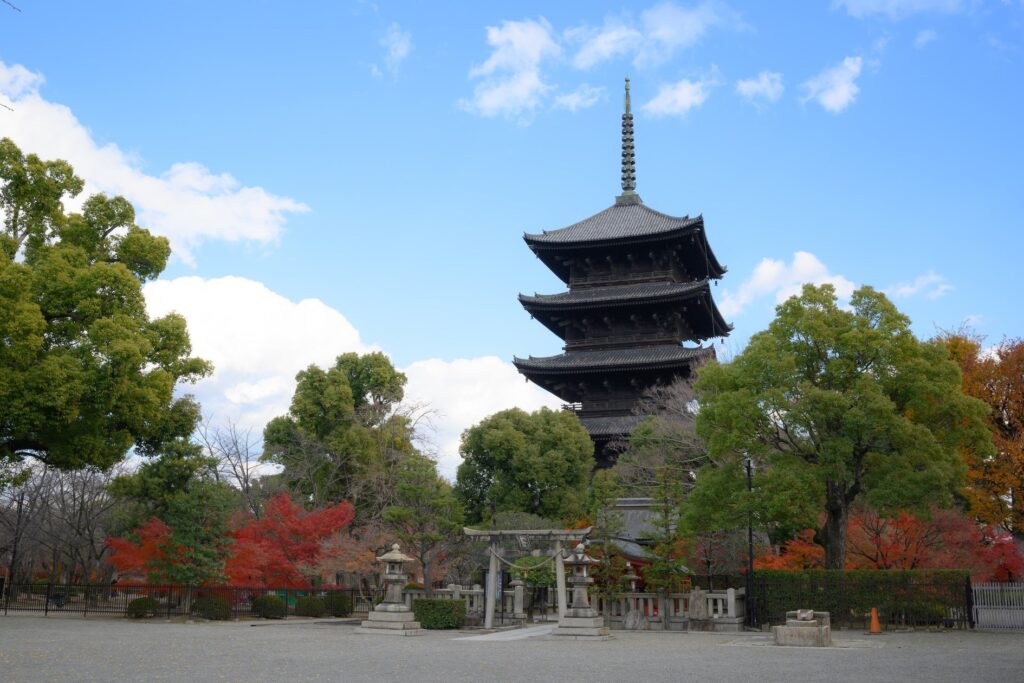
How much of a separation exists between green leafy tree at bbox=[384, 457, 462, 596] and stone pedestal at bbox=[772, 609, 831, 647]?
9537 millimetres

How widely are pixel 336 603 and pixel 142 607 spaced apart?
656 cm

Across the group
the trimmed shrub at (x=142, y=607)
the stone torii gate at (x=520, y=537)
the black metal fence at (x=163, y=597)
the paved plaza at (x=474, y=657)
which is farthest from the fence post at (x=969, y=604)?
the trimmed shrub at (x=142, y=607)

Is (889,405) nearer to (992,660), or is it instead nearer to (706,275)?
(992,660)

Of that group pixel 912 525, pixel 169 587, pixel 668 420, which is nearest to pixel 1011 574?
pixel 912 525

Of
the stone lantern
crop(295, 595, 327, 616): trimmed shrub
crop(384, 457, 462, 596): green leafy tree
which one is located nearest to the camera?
the stone lantern

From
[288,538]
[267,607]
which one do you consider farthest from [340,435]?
[267,607]

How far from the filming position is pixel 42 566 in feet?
160

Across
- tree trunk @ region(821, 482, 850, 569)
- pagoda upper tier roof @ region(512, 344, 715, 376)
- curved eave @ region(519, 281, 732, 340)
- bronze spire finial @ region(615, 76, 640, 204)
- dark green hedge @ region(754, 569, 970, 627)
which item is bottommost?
dark green hedge @ region(754, 569, 970, 627)

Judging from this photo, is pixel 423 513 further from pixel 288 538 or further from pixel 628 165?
pixel 628 165

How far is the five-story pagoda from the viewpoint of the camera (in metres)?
38.5

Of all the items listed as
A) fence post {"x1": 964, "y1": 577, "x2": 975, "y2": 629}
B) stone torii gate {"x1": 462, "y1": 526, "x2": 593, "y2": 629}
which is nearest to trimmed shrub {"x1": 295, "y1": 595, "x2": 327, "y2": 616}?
stone torii gate {"x1": 462, "y1": 526, "x2": 593, "y2": 629}

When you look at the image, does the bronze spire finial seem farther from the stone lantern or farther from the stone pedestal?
the stone pedestal

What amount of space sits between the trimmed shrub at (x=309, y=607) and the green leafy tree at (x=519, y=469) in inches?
230

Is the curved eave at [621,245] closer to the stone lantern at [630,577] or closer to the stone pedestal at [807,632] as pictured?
the stone lantern at [630,577]
